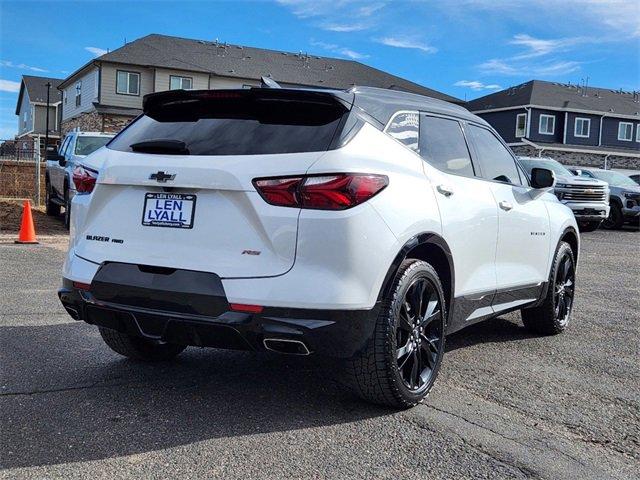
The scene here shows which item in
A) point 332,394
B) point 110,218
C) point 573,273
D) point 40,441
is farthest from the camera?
point 573,273

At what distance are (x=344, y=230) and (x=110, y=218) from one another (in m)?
1.34

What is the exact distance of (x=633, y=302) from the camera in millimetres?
7953

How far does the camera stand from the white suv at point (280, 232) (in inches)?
131

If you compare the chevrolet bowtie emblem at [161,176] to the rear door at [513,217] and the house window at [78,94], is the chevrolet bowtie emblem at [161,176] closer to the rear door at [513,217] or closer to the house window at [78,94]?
the rear door at [513,217]

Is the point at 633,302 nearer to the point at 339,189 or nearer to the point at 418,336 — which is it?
the point at 418,336

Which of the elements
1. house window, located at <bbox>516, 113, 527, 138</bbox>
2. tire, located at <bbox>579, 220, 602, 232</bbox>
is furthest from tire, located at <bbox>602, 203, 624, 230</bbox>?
house window, located at <bbox>516, 113, 527, 138</bbox>

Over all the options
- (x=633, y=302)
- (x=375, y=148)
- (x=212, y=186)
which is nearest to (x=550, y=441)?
(x=375, y=148)

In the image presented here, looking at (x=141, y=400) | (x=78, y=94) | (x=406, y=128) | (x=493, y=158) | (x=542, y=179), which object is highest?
(x=78, y=94)

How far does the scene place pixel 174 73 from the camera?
3978cm

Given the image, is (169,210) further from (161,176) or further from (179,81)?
(179,81)

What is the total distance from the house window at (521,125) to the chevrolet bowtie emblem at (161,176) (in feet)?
146

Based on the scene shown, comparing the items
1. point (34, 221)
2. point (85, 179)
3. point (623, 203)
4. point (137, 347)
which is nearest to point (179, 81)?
point (34, 221)

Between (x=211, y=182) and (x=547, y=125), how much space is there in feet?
149

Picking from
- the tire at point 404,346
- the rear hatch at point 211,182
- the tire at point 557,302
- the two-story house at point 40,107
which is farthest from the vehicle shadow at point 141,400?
the two-story house at point 40,107
